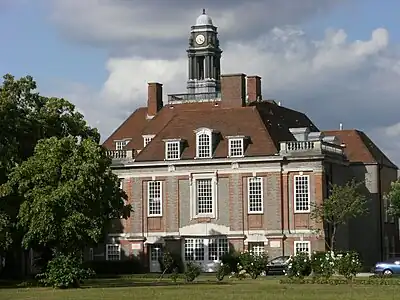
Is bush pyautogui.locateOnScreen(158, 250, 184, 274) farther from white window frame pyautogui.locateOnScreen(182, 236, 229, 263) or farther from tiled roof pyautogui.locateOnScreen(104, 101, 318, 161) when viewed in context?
tiled roof pyautogui.locateOnScreen(104, 101, 318, 161)

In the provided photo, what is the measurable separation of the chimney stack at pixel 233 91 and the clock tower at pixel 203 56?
25277 mm

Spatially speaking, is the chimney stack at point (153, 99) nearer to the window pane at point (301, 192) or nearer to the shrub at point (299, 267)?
the window pane at point (301, 192)

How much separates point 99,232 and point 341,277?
11.7 m

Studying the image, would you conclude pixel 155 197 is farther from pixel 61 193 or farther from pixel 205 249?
pixel 61 193

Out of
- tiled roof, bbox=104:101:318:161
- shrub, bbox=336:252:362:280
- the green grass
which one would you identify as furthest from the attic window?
the green grass

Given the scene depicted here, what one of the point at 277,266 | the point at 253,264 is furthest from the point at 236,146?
the point at 253,264

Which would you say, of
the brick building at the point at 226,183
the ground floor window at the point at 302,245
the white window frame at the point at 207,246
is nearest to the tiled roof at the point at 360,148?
the brick building at the point at 226,183

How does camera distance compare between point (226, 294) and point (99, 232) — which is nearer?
point (226, 294)

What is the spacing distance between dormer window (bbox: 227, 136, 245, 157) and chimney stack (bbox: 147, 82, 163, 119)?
A: 14.8 metres

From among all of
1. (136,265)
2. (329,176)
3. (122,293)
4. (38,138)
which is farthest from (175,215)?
(122,293)

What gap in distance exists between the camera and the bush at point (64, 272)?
149 feet

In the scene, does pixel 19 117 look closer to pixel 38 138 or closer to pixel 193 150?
pixel 38 138

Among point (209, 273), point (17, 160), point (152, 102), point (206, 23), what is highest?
point (206, 23)

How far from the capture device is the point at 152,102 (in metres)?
85.4
